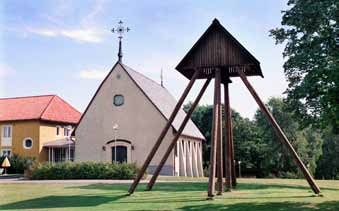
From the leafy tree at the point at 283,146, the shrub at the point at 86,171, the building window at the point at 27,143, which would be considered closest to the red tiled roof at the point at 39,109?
the building window at the point at 27,143

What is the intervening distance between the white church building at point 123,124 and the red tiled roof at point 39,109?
10662mm

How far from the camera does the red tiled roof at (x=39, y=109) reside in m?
50.7

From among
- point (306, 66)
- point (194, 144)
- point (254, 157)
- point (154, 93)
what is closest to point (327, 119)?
point (306, 66)

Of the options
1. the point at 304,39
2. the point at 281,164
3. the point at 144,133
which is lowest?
the point at 281,164

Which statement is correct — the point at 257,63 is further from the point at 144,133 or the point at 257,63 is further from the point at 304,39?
the point at 144,133

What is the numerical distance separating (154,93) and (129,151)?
751cm

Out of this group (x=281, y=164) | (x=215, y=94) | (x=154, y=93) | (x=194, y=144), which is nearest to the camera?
(x=215, y=94)

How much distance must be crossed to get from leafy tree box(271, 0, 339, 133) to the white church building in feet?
74.4

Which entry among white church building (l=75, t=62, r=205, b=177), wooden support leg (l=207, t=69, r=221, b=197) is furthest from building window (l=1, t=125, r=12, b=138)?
wooden support leg (l=207, t=69, r=221, b=197)

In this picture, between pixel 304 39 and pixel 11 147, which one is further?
pixel 11 147

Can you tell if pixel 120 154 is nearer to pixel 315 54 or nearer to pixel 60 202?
pixel 60 202

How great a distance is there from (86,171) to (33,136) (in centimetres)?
2117

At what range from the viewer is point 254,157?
60312 millimetres

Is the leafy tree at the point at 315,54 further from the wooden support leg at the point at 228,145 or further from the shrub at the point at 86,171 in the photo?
the shrub at the point at 86,171
